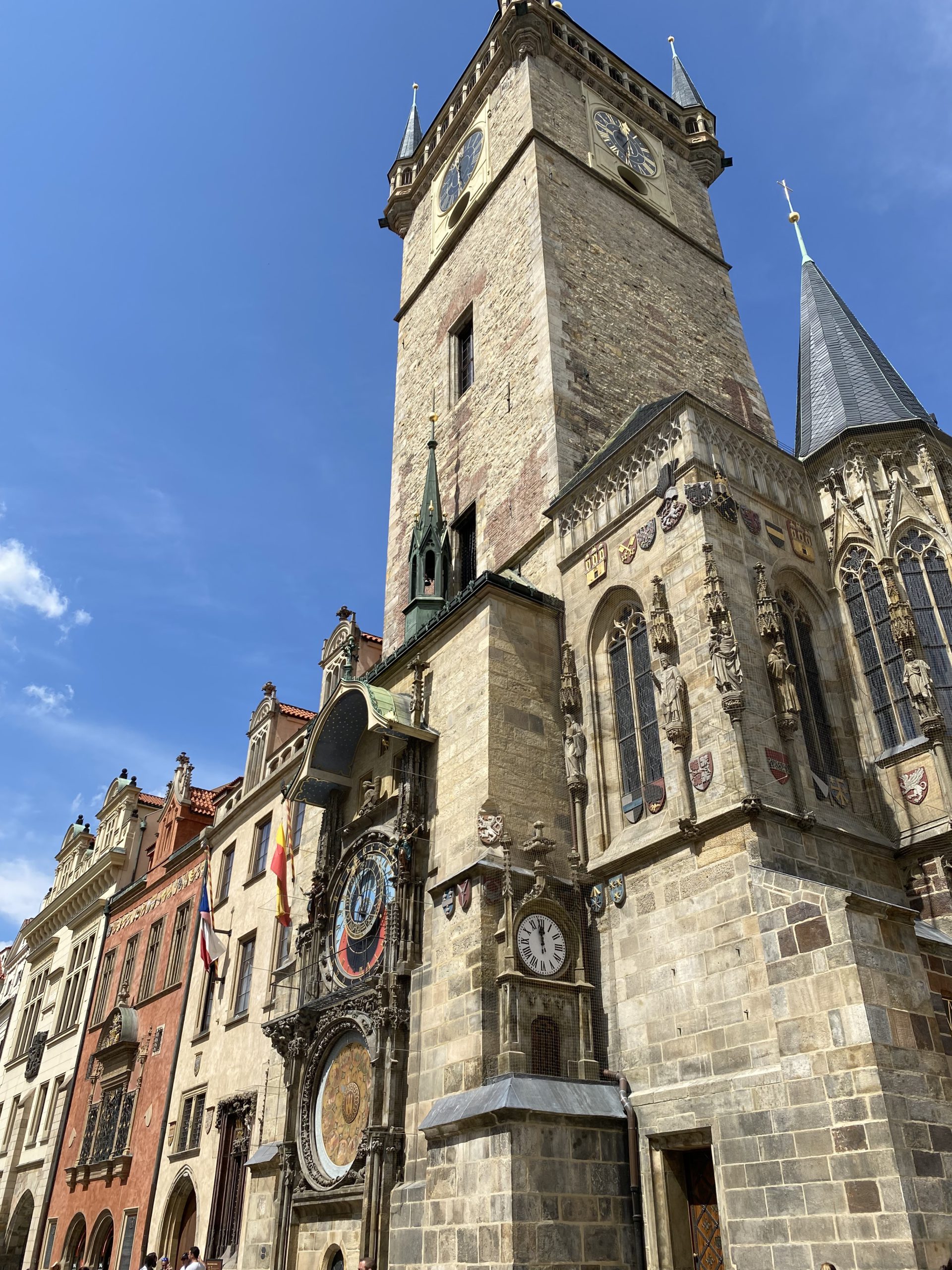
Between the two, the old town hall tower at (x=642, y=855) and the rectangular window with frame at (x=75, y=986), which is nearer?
the old town hall tower at (x=642, y=855)

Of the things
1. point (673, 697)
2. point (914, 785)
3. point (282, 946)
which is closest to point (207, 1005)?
point (282, 946)

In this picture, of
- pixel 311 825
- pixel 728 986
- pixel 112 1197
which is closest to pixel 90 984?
pixel 112 1197

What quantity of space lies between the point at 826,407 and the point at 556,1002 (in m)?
9.78

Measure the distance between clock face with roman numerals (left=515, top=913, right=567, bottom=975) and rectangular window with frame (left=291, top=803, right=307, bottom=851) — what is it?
27.9ft

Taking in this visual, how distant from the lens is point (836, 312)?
709 inches

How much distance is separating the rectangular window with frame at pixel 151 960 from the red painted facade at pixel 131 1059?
27mm

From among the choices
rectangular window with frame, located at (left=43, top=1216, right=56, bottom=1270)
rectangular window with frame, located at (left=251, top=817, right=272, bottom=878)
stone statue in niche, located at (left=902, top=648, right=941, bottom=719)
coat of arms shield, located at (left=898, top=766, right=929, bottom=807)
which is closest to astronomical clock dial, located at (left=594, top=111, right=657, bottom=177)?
stone statue in niche, located at (left=902, top=648, right=941, bottom=719)

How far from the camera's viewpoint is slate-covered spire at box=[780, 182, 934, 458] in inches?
587

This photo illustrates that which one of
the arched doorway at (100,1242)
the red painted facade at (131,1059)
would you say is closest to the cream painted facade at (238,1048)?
the red painted facade at (131,1059)

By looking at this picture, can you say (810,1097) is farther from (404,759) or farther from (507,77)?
(507,77)

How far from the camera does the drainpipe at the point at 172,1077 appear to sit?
19.6 m

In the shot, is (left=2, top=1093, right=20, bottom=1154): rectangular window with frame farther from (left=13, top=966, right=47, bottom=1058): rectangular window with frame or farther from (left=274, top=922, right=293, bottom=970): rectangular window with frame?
(left=274, top=922, right=293, bottom=970): rectangular window with frame

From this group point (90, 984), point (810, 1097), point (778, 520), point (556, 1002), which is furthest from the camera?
point (90, 984)

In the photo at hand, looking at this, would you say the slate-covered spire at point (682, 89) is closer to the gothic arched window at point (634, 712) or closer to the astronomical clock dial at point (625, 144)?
the astronomical clock dial at point (625, 144)
